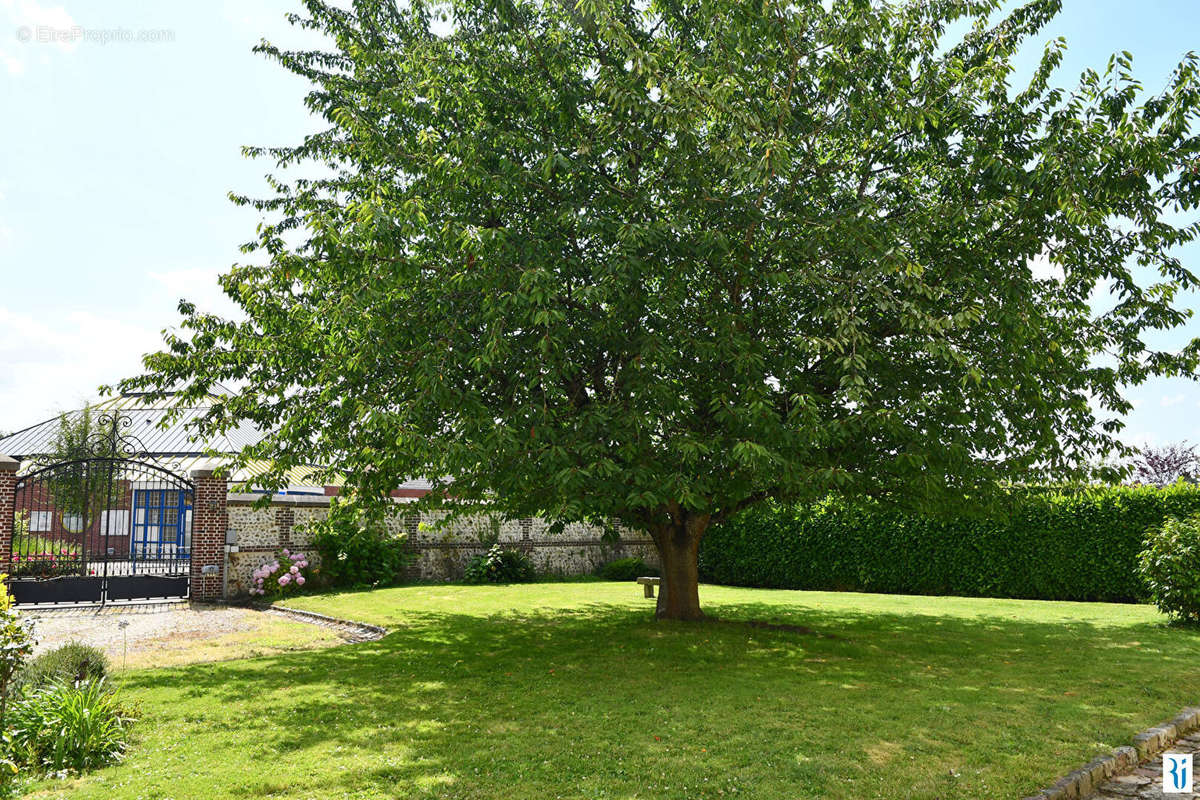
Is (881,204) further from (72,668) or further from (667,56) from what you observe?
(72,668)

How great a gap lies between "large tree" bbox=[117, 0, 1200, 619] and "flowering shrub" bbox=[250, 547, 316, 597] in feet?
23.8

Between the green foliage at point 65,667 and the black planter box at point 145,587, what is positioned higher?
the green foliage at point 65,667

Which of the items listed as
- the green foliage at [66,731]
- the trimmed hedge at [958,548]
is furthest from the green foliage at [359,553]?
the green foliage at [66,731]

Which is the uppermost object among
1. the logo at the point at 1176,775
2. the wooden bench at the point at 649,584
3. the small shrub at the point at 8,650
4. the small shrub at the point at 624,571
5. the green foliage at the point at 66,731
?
the small shrub at the point at 8,650

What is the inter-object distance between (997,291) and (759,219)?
9.41 ft

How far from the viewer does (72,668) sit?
276 inches

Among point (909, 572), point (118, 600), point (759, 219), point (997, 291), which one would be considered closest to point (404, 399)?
point (759, 219)

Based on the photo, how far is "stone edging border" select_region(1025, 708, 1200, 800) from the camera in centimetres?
511

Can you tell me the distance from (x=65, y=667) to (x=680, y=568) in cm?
829

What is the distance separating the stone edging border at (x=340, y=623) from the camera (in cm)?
1215

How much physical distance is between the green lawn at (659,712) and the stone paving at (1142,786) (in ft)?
0.78

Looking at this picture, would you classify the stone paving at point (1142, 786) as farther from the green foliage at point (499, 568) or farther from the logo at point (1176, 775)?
the green foliage at point (499, 568)

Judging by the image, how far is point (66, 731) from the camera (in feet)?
18.2

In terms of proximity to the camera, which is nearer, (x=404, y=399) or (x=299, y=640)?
(x=404, y=399)
